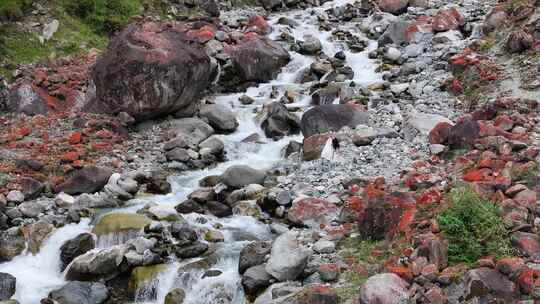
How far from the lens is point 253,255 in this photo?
10469mm

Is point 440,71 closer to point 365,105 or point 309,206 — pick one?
point 365,105

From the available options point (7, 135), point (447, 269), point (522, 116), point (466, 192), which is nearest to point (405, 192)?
point (466, 192)

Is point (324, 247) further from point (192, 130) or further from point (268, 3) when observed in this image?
point (268, 3)

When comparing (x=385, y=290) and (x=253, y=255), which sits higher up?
(x=385, y=290)

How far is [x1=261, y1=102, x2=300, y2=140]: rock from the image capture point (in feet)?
56.1

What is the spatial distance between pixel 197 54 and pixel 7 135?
19.3 feet

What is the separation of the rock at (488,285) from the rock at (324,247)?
2.85m

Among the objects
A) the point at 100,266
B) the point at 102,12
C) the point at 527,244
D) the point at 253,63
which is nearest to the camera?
the point at 527,244

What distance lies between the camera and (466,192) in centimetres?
907

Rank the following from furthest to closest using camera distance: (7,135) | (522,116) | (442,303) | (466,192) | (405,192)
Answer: (7,135), (522,116), (405,192), (466,192), (442,303)

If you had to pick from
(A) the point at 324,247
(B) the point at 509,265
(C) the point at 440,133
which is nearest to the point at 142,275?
(A) the point at 324,247

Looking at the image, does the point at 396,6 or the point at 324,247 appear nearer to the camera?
the point at 324,247

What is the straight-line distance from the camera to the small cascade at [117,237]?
1180 cm

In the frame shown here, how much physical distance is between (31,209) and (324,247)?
6.84 meters
